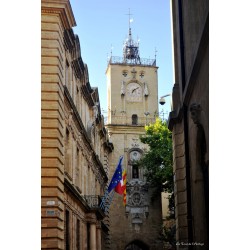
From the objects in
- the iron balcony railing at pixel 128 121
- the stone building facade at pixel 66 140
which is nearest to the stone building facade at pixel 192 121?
the stone building facade at pixel 66 140

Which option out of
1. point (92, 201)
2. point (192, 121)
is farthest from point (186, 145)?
point (92, 201)

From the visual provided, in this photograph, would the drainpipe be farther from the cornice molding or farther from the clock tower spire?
the clock tower spire

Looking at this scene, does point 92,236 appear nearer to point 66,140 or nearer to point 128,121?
point 66,140

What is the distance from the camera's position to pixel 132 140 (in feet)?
159

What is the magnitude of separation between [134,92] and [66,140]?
1105 inches

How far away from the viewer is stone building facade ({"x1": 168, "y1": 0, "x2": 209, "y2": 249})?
41.7 ft

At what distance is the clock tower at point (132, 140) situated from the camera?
4609cm

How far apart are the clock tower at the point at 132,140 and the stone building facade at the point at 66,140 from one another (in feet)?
29.2
